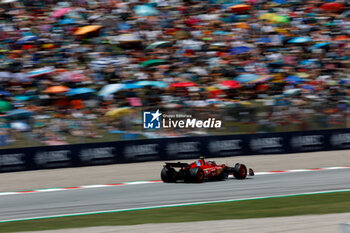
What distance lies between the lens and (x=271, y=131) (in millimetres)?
18172

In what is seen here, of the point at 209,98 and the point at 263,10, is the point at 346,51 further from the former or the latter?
the point at 209,98

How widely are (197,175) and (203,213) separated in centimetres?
347

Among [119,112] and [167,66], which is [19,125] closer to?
[119,112]

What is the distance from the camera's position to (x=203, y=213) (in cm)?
927

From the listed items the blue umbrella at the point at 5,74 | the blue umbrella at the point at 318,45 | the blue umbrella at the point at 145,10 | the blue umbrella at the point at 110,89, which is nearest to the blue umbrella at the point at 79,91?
the blue umbrella at the point at 110,89

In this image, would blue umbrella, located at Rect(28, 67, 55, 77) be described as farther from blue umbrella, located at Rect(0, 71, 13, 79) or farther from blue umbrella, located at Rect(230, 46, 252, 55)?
blue umbrella, located at Rect(230, 46, 252, 55)

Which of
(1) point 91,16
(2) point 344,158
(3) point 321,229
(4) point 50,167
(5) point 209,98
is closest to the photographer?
(3) point 321,229

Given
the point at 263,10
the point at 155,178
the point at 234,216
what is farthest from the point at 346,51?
the point at 234,216

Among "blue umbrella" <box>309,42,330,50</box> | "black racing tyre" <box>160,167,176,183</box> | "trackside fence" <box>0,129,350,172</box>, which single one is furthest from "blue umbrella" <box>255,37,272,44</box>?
"black racing tyre" <box>160,167,176,183</box>

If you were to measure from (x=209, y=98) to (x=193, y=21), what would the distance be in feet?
18.1

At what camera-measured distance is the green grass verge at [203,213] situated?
8.69m

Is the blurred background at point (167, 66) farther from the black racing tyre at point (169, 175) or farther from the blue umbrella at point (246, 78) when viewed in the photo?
the black racing tyre at point (169, 175)

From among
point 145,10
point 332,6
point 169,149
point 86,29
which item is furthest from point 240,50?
point 169,149

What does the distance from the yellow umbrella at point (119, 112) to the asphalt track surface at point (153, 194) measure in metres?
3.54
